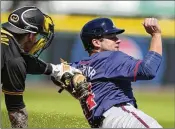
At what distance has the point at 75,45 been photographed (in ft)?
86.1

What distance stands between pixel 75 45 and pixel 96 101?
2093cm

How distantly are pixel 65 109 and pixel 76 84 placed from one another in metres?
10.8

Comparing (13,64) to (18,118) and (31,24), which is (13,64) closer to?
(31,24)

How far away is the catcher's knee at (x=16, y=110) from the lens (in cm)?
548

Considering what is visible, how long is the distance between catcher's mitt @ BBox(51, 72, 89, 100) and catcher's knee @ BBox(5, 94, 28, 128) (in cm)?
39

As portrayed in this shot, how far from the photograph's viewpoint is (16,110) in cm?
556

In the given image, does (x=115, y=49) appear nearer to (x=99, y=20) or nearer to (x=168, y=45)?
(x=99, y=20)

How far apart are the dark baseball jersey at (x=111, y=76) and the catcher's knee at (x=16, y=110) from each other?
54 cm

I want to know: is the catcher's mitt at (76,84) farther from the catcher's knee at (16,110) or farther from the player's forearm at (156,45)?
the player's forearm at (156,45)

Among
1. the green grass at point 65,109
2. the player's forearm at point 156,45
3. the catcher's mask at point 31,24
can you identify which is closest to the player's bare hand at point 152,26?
the player's forearm at point 156,45

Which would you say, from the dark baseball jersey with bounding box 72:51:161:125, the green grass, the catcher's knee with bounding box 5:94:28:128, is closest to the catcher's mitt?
the dark baseball jersey with bounding box 72:51:161:125

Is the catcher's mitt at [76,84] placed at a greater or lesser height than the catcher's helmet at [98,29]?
lesser

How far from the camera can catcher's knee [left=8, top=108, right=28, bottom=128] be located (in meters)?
5.59

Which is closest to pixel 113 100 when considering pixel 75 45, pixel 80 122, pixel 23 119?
pixel 23 119
